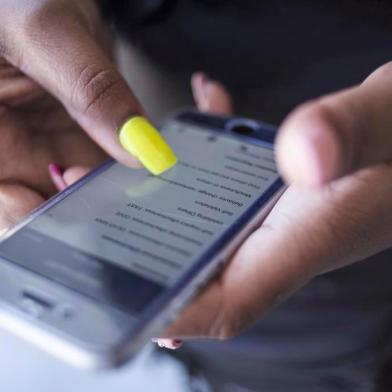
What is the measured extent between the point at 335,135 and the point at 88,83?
0.76 ft

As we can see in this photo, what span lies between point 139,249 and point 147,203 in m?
0.06

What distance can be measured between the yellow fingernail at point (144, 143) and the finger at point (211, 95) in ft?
0.50

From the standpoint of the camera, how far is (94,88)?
1.49 ft

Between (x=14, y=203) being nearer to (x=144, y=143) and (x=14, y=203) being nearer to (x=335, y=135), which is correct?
(x=144, y=143)

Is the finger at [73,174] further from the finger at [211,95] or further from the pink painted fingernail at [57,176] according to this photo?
the finger at [211,95]

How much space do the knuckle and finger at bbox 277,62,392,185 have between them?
0.19 m

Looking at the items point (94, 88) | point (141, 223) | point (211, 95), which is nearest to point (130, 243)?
point (141, 223)

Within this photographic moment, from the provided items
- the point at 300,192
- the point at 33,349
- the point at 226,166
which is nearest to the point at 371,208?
the point at 300,192

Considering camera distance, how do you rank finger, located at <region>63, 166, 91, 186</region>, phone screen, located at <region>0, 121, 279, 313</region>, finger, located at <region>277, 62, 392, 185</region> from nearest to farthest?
finger, located at <region>277, 62, 392, 185</region> < phone screen, located at <region>0, 121, 279, 313</region> < finger, located at <region>63, 166, 91, 186</region>

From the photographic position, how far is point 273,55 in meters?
0.57

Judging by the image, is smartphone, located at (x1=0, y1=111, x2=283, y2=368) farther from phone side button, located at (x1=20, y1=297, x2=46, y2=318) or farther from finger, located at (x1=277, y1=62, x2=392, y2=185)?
finger, located at (x1=277, y1=62, x2=392, y2=185)

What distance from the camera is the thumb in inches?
17.9

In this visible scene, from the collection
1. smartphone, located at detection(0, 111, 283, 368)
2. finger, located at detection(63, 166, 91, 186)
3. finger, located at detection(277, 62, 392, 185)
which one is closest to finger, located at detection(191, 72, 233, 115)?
smartphone, located at detection(0, 111, 283, 368)

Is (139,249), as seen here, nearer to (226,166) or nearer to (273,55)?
(226,166)
